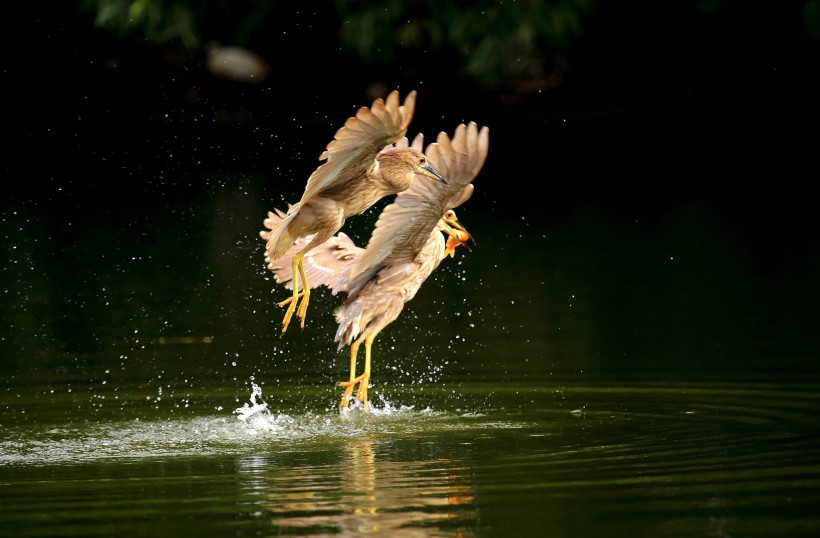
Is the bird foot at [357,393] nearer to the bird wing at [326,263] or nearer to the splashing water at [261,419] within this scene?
the splashing water at [261,419]

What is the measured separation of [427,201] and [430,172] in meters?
0.20

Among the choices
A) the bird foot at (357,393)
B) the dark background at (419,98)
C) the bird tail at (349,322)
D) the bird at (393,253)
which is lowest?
the bird foot at (357,393)

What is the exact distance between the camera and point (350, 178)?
8.38m

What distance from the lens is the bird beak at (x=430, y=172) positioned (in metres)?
8.12

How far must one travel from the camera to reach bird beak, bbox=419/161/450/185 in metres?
8.12

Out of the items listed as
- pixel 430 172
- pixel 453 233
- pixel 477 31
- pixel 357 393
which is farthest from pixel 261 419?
pixel 477 31

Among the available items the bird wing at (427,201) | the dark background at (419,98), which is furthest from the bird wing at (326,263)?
the dark background at (419,98)

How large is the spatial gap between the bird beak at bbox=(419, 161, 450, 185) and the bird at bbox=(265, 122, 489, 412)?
29 millimetres

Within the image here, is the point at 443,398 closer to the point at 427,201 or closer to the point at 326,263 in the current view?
the point at 427,201

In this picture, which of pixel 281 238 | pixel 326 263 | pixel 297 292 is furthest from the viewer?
pixel 326 263

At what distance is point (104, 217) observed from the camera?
A: 63.5 ft

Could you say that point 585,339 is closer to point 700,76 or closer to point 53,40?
point 700,76

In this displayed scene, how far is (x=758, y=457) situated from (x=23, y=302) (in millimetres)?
7400

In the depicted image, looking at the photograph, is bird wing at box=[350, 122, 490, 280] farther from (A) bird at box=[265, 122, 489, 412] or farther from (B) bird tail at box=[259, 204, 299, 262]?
(B) bird tail at box=[259, 204, 299, 262]
